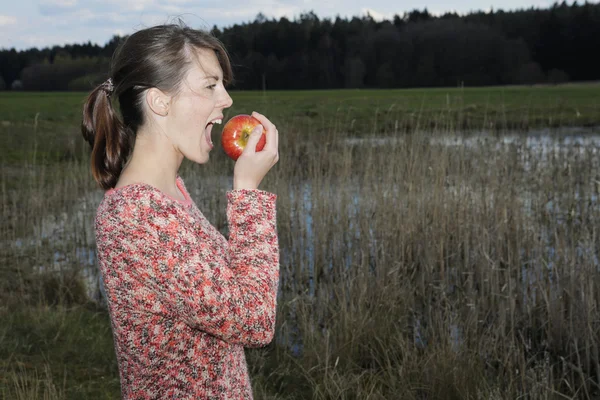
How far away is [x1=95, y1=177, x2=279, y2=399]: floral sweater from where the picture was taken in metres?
1.13

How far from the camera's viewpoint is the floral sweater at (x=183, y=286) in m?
1.13

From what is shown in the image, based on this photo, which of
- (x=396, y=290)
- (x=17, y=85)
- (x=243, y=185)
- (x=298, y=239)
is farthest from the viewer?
(x=17, y=85)

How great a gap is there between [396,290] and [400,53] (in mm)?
58853

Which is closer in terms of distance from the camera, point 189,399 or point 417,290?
point 189,399

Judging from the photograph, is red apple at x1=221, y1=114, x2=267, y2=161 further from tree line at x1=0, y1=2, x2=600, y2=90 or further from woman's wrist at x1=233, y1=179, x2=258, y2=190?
tree line at x1=0, y1=2, x2=600, y2=90

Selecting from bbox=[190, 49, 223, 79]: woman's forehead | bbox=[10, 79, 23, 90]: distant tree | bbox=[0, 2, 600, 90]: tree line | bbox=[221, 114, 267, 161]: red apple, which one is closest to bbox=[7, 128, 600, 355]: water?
bbox=[221, 114, 267, 161]: red apple

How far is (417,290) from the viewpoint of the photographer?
4.69 m

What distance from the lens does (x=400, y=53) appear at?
60781 mm

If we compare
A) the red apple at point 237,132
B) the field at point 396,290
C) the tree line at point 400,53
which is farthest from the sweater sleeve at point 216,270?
the tree line at point 400,53

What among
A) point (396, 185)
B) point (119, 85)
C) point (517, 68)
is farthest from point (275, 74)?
point (119, 85)

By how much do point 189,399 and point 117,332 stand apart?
19 centimetres

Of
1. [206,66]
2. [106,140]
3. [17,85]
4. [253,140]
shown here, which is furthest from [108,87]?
[17,85]

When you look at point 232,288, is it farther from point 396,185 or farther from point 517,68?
point 517,68

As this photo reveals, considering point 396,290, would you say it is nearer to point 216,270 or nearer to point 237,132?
point 237,132
